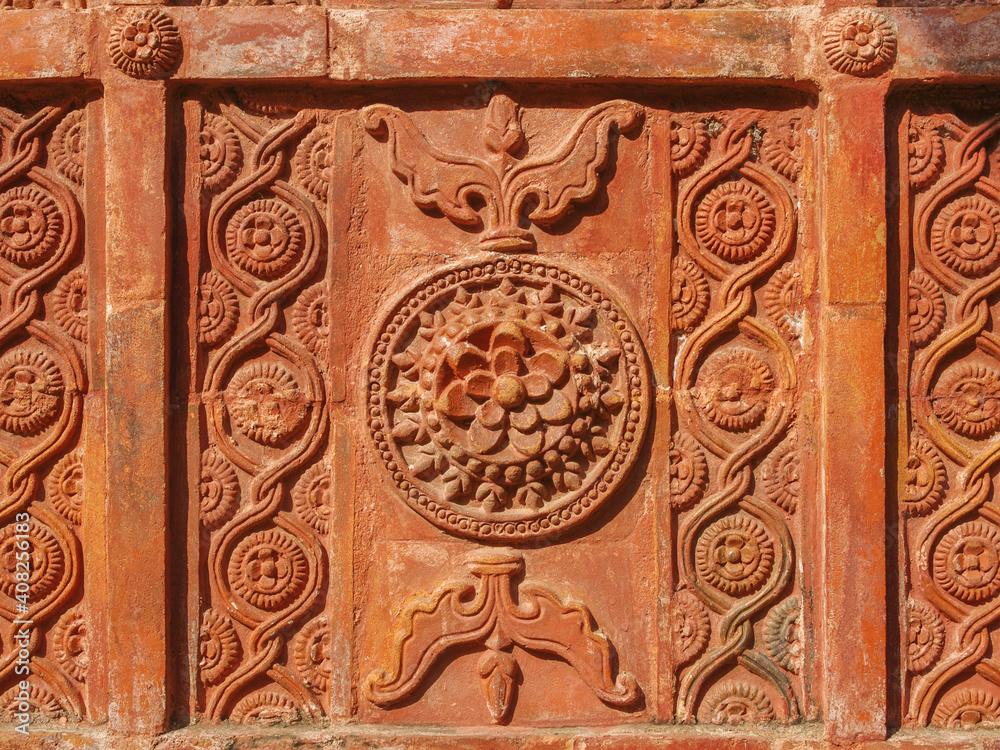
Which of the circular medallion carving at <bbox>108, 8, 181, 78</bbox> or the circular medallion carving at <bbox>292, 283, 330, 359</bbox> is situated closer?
the circular medallion carving at <bbox>108, 8, 181, 78</bbox>

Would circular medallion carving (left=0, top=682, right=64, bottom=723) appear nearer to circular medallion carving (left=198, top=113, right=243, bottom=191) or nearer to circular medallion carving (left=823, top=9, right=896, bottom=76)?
circular medallion carving (left=198, top=113, right=243, bottom=191)

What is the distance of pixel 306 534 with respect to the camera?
339 cm

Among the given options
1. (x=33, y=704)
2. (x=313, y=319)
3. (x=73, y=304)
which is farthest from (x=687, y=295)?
(x=33, y=704)

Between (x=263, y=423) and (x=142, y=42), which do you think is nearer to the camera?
(x=142, y=42)

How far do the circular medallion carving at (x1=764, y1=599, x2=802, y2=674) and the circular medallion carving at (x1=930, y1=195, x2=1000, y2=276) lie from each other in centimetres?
160

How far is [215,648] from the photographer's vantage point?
3.38m

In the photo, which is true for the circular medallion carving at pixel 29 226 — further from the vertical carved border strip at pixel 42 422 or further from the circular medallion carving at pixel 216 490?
the circular medallion carving at pixel 216 490

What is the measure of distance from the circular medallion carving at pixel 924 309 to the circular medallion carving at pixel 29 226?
3653mm

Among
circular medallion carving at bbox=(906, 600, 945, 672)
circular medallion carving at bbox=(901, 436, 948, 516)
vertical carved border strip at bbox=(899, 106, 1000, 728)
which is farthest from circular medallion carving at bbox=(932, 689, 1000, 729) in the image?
circular medallion carving at bbox=(901, 436, 948, 516)

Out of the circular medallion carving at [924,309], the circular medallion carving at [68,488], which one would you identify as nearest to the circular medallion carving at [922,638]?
the circular medallion carving at [924,309]

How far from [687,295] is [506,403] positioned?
91 cm

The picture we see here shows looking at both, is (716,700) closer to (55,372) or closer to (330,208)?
(330,208)

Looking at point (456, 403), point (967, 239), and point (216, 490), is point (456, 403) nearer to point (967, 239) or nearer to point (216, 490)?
point (216, 490)

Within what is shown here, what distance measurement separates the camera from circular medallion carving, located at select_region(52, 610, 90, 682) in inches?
134
